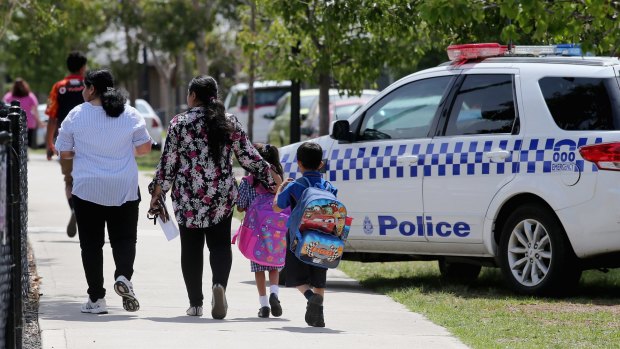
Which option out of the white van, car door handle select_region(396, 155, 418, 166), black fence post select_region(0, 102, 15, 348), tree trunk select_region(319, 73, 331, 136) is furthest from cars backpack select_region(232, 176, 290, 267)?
the white van

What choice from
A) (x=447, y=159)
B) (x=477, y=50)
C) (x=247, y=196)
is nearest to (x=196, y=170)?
(x=247, y=196)

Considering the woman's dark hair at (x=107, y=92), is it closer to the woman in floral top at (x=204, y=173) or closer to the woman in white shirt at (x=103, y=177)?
the woman in white shirt at (x=103, y=177)

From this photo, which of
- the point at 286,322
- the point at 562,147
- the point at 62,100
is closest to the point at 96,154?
the point at 286,322

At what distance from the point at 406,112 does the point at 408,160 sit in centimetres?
51

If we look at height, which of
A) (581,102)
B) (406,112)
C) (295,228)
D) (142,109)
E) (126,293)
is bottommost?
(142,109)

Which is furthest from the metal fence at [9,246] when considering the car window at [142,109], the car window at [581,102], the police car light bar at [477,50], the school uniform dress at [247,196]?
the car window at [142,109]

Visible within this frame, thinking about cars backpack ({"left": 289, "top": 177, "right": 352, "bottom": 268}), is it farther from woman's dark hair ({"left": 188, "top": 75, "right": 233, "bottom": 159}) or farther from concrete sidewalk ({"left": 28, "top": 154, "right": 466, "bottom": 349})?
woman's dark hair ({"left": 188, "top": 75, "right": 233, "bottom": 159})

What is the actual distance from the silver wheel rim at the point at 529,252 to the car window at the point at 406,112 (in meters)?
1.14

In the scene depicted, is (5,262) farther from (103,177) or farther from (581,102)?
(581,102)

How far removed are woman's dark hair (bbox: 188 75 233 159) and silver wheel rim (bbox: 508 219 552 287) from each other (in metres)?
2.41

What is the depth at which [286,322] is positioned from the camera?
876 cm

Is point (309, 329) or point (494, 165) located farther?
point (494, 165)

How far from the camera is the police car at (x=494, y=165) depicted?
9516 mm

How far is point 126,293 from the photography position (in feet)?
29.2
